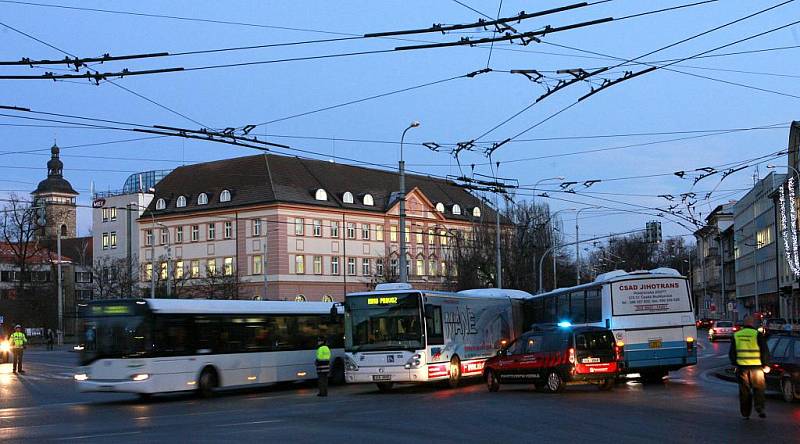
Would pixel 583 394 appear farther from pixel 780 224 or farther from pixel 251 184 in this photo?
pixel 251 184

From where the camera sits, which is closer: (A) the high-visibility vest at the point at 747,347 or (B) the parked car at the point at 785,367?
(A) the high-visibility vest at the point at 747,347

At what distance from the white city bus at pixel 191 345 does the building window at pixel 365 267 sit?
6851 cm

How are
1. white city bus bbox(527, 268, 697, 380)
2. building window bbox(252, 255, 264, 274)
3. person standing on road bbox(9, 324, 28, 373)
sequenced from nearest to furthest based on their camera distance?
white city bus bbox(527, 268, 697, 380)
person standing on road bbox(9, 324, 28, 373)
building window bbox(252, 255, 264, 274)

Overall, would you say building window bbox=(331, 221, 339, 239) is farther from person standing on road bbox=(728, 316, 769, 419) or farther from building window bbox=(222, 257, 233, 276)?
person standing on road bbox=(728, 316, 769, 419)

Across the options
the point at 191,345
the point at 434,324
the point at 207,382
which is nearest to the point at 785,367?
the point at 434,324

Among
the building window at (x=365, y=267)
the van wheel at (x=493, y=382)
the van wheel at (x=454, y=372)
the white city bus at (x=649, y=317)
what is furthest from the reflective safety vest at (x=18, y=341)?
the building window at (x=365, y=267)

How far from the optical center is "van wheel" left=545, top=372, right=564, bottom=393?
2550 centimetres

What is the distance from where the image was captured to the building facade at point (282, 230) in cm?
9225

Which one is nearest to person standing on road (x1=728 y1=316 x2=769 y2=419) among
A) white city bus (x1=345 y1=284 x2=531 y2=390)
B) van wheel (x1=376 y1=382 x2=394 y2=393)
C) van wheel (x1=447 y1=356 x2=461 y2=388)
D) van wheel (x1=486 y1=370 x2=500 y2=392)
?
van wheel (x1=486 y1=370 x2=500 y2=392)

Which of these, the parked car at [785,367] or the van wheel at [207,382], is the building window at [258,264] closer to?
the van wheel at [207,382]

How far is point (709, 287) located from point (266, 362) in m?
124

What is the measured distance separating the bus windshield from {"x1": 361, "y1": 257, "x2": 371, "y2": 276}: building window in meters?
72.0

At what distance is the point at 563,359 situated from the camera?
83.5 feet

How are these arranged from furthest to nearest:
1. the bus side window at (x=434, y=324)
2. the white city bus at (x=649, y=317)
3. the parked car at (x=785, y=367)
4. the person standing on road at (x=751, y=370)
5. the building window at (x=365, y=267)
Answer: the building window at (x=365, y=267) → the white city bus at (x=649, y=317) → the bus side window at (x=434, y=324) → the parked car at (x=785, y=367) → the person standing on road at (x=751, y=370)
